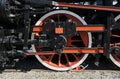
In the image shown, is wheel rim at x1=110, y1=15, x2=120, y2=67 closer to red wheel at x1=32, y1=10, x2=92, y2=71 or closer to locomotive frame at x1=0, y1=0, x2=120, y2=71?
locomotive frame at x1=0, y1=0, x2=120, y2=71

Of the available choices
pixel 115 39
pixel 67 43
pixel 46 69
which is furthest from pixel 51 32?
pixel 115 39

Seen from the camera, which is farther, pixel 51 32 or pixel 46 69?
pixel 46 69

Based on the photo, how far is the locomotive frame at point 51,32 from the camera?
4812 mm

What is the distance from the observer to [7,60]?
5000mm

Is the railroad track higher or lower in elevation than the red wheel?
lower

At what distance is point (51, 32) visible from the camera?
495 cm

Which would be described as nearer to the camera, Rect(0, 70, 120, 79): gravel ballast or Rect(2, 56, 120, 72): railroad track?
Rect(0, 70, 120, 79): gravel ballast

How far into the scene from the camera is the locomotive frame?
15.8 ft

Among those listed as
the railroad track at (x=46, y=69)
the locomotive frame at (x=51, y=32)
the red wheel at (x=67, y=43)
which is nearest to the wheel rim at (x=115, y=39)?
the locomotive frame at (x=51, y=32)

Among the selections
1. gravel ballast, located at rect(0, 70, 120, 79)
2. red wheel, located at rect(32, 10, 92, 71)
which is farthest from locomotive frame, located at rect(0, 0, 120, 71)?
gravel ballast, located at rect(0, 70, 120, 79)

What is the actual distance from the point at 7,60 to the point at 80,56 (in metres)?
1.31

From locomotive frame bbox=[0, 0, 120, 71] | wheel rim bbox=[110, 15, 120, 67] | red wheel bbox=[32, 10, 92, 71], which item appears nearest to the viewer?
locomotive frame bbox=[0, 0, 120, 71]

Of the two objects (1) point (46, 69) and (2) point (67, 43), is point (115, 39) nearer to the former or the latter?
(2) point (67, 43)

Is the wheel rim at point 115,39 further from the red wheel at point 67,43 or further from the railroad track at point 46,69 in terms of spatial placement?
the red wheel at point 67,43
